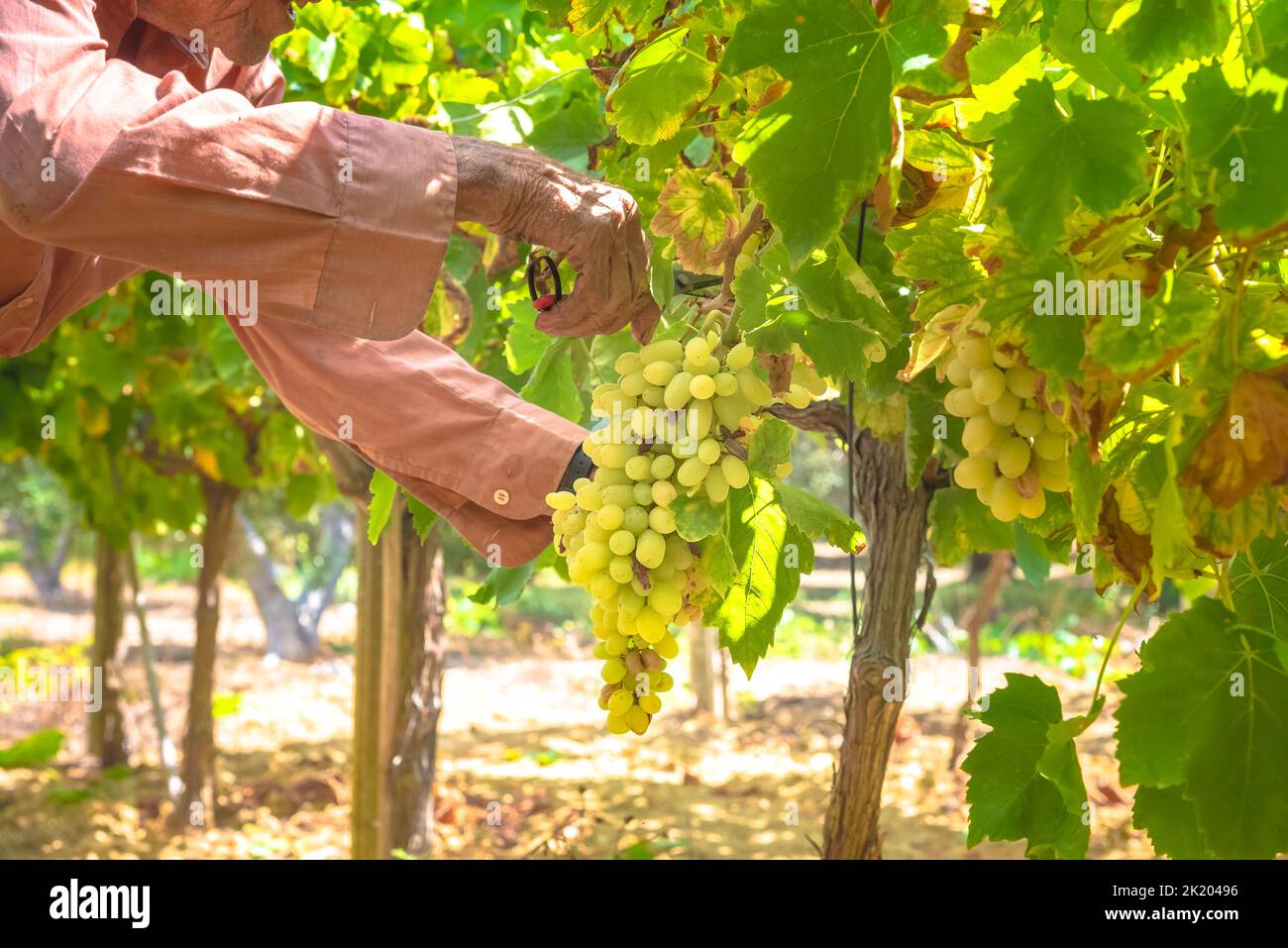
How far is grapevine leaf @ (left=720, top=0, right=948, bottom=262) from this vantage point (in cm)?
94

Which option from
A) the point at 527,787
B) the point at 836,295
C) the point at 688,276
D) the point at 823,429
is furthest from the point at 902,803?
the point at 836,295

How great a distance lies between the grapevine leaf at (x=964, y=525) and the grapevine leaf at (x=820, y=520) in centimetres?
58

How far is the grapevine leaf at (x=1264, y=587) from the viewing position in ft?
3.46

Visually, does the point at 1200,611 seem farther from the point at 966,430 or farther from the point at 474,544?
the point at 474,544

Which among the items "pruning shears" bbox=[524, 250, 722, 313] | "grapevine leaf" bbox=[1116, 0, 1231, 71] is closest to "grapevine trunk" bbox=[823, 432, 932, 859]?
"pruning shears" bbox=[524, 250, 722, 313]

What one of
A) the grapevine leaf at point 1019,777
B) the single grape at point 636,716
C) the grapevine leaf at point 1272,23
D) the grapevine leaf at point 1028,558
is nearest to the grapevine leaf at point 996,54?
the grapevine leaf at point 1272,23

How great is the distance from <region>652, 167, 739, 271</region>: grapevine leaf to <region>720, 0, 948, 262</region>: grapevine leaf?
0.29 metres

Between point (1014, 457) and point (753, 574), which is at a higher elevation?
point (1014, 457)

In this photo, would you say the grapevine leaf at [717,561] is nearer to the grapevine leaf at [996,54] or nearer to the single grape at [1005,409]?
the single grape at [1005,409]

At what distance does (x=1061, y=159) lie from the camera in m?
0.85

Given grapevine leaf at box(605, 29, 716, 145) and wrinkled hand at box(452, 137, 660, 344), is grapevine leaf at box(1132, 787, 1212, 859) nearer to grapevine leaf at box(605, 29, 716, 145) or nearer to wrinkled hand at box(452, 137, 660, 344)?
wrinkled hand at box(452, 137, 660, 344)

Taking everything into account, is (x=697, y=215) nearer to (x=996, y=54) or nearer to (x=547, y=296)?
(x=547, y=296)

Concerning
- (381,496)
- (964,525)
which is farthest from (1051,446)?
(381,496)

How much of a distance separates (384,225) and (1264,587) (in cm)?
89
